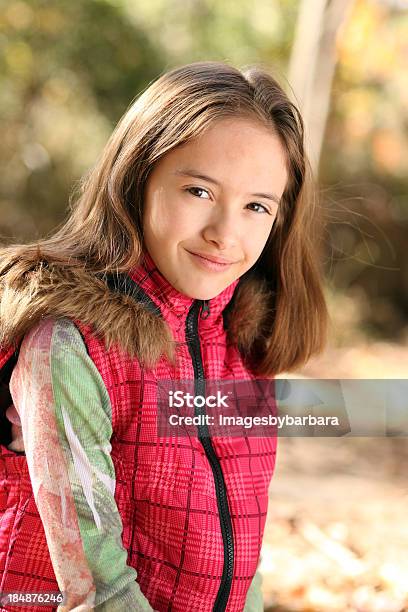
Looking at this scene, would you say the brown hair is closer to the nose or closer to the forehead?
the forehead

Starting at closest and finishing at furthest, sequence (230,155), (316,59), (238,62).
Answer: (230,155), (316,59), (238,62)

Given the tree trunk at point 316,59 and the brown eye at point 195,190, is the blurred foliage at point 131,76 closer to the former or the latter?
the tree trunk at point 316,59

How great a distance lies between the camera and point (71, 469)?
1356mm

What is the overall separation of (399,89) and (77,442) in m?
7.18

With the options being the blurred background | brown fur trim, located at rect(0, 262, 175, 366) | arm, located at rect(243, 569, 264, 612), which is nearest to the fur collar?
brown fur trim, located at rect(0, 262, 175, 366)

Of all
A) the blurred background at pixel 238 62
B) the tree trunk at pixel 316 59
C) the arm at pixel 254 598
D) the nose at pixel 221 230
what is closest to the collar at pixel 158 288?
the nose at pixel 221 230

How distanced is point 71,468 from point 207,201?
54 centimetres

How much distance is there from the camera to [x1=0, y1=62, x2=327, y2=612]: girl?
4.47 feet

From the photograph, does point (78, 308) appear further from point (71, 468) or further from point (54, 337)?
point (71, 468)

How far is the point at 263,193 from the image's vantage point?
5.08 ft

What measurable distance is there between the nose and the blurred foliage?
5.68 m

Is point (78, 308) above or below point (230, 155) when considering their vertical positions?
below

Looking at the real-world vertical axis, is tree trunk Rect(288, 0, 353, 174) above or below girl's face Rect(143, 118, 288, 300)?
above

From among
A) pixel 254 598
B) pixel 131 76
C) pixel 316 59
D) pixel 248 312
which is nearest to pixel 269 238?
pixel 248 312
